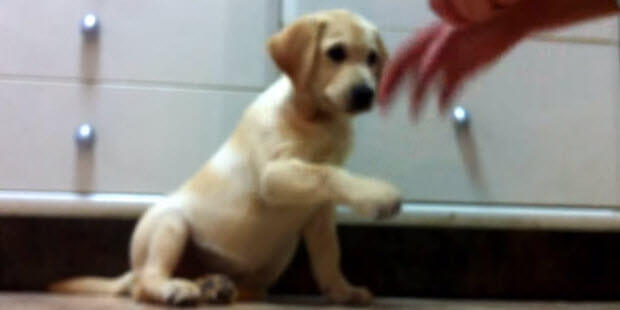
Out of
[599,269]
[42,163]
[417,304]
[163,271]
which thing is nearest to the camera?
[163,271]

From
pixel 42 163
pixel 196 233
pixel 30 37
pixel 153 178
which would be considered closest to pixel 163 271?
pixel 196 233

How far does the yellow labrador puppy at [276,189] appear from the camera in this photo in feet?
3.58

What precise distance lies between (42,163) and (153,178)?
0.22 meters

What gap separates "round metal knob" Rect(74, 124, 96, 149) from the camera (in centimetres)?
134

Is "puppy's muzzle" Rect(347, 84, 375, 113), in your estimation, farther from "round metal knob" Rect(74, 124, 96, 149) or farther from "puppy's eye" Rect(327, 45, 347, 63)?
"round metal knob" Rect(74, 124, 96, 149)

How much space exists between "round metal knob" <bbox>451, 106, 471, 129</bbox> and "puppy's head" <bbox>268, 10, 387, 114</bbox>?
0.96ft

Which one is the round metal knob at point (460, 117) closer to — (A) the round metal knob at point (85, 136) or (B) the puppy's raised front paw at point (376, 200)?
(B) the puppy's raised front paw at point (376, 200)

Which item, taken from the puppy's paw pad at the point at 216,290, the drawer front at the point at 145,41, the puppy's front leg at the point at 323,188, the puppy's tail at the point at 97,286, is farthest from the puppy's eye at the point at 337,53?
the puppy's tail at the point at 97,286

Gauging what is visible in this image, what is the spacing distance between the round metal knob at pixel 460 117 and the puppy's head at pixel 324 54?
29cm

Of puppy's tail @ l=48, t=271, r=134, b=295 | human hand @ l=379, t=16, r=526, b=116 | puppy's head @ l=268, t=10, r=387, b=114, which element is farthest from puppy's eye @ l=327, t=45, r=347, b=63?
human hand @ l=379, t=16, r=526, b=116

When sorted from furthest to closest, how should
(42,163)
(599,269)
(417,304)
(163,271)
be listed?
(599,269)
(42,163)
(417,304)
(163,271)

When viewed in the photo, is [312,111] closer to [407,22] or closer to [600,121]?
[407,22]

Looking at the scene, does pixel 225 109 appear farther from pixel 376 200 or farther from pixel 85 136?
pixel 376 200

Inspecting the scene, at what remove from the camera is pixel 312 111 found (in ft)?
3.81
